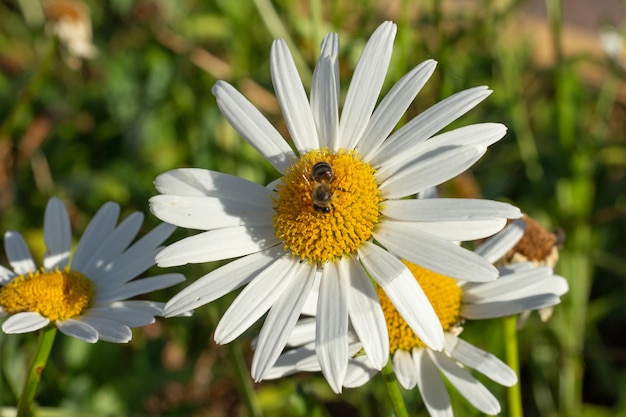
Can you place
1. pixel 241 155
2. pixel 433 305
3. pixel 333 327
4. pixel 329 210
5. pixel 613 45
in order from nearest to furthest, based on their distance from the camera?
pixel 333 327
pixel 329 210
pixel 433 305
pixel 241 155
pixel 613 45

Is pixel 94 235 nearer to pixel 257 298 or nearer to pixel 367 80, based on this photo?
pixel 257 298

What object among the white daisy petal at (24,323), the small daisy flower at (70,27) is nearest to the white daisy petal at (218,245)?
the white daisy petal at (24,323)

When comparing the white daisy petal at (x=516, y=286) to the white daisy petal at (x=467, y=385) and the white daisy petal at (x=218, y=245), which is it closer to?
the white daisy petal at (x=467, y=385)

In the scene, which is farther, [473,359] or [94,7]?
[94,7]

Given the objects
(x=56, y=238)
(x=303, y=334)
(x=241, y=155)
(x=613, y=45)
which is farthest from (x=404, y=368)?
(x=613, y=45)

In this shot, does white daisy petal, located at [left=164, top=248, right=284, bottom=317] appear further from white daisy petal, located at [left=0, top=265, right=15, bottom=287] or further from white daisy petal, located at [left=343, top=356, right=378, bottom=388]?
white daisy petal, located at [left=0, top=265, right=15, bottom=287]

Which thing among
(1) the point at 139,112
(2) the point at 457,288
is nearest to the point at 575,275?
(2) the point at 457,288

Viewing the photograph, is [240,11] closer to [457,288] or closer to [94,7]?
[94,7]

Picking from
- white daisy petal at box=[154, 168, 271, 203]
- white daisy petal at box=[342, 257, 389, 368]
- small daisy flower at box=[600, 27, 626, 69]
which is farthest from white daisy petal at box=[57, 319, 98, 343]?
small daisy flower at box=[600, 27, 626, 69]
